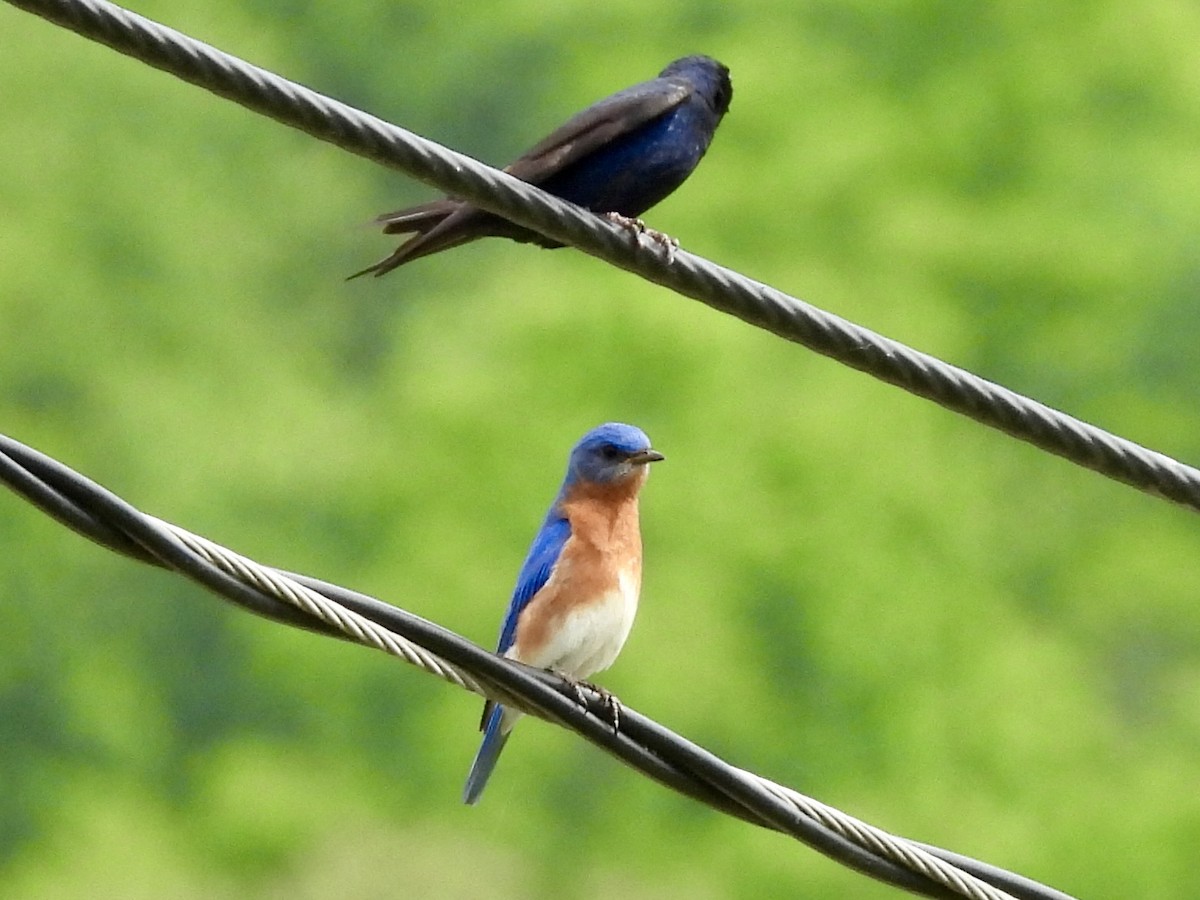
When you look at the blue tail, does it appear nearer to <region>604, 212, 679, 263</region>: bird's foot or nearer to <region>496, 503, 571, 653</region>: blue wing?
<region>496, 503, 571, 653</region>: blue wing

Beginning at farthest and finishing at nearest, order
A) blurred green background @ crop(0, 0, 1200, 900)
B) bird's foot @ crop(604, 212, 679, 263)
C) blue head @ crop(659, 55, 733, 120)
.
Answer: blurred green background @ crop(0, 0, 1200, 900)
blue head @ crop(659, 55, 733, 120)
bird's foot @ crop(604, 212, 679, 263)

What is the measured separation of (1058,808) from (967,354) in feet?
9.12

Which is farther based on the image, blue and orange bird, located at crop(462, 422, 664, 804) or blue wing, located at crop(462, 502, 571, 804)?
blue wing, located at crop(462, 502, 571, 804)

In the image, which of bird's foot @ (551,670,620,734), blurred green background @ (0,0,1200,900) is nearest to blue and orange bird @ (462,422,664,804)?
bird's foot @ (551,670,620,734)

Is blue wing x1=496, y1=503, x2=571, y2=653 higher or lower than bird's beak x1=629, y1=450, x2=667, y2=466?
lower

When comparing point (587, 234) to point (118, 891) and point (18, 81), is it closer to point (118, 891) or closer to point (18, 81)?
point (118, 891)

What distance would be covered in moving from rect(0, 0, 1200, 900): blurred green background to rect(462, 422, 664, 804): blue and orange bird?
3.54 m

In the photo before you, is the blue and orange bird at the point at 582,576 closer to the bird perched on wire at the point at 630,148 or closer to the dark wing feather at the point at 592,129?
the bird perched on wire at the point at 630,148

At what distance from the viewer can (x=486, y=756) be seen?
17.6 ft

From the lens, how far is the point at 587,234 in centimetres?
331

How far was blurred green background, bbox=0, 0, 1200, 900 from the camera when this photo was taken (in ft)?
30.8

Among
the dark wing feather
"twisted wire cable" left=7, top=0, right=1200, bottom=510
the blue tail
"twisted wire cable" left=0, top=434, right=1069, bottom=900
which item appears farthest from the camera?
the blue tail

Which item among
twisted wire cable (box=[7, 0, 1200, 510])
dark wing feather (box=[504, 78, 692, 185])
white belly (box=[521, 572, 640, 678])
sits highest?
dark wing feather (box=[504, 78, 692, 185])

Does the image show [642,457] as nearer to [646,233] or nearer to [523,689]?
[646,233]
